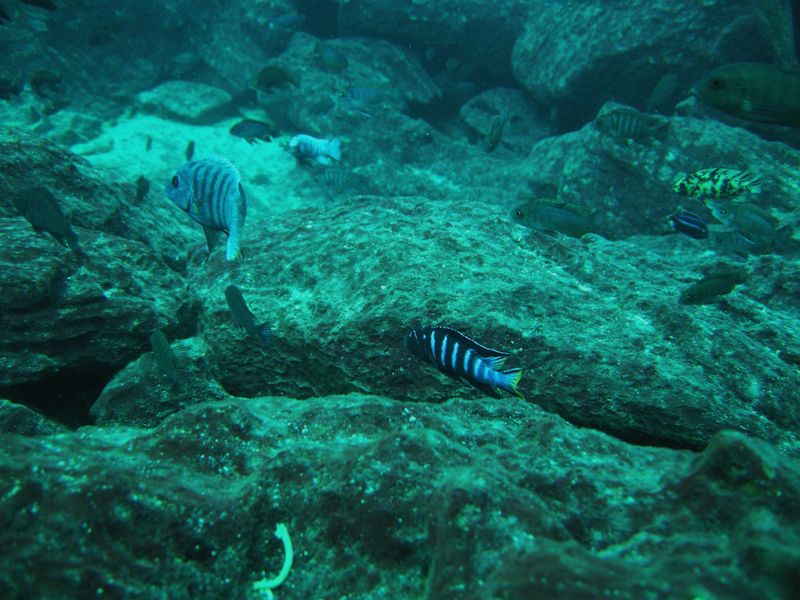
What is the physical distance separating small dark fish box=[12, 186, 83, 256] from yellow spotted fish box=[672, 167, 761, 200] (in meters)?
6.00

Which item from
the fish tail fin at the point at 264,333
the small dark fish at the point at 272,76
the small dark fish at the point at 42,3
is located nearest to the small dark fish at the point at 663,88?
the small dark fish at the point at 272,76

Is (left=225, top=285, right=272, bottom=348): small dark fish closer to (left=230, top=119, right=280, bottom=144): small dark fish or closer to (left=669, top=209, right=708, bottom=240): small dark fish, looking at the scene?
(left=669, top=209, right=708, bottom=240): small dark fish

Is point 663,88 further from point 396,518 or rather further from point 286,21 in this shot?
→ point 286,21

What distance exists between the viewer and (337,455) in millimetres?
1742

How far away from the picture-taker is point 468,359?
6.49ft

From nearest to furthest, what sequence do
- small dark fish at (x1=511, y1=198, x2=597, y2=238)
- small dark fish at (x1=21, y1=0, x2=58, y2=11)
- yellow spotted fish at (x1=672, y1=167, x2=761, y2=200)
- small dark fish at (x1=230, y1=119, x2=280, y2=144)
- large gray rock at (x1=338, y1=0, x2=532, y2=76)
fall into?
small dark fish at (x1=511, y1=198, x2=597, y2=238), yellow spotted fish at (x1=672, y1=167, x2=761, y2=200), small dark fish at (x1=21, y1=0, x2=58, y2=11), small dark fish at (x1=230, y1=119, x2=280, y2=144), large gray rock at (x1=338, y1=0, x2=532, y2=76)

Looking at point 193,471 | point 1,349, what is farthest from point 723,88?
point 1,349

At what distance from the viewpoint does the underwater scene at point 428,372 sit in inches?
53.9

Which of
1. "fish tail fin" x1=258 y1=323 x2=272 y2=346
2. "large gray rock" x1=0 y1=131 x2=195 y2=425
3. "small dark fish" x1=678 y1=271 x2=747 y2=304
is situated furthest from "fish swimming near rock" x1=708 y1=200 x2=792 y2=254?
"large gray rock" x1=0 y1=131 x2=195 y2=425

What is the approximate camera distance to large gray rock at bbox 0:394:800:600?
1182 mm

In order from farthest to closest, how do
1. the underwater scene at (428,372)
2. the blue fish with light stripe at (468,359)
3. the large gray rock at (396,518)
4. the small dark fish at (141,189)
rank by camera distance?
the small dark fish at (141,189)
the blue fish with light stripe at (468,359)
the underwater scene at (428,372)
the large gray rock at (396,518)

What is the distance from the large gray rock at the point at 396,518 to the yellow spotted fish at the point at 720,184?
153 inches

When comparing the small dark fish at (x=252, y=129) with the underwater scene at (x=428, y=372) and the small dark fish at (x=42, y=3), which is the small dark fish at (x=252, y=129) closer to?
the underwater scene at (x=428, y=372)

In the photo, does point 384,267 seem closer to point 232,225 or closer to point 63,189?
point 232,225
